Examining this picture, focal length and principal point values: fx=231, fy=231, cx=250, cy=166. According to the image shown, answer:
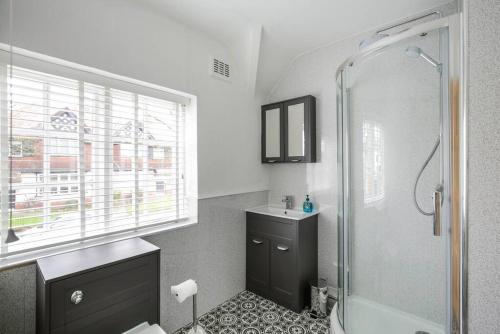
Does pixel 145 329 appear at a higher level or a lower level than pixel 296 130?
lower

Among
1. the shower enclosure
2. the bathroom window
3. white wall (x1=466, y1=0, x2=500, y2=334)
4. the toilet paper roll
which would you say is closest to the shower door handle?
the shower enclosure

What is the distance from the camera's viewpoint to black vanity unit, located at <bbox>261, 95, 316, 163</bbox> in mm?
2402

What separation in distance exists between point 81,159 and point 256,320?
6.30 feet

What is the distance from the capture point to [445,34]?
110cm

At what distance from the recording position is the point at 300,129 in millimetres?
2461

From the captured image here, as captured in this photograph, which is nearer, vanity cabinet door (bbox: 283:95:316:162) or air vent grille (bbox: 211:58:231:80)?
air vent grille (bbox: 211:58:231:80)

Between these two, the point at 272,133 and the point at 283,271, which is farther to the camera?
the point at 272,133

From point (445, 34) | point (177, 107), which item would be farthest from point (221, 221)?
point (445, 34)

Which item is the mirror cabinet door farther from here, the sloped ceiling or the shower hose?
the shower hose

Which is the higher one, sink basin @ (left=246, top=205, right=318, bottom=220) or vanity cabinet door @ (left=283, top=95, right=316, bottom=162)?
vanity cabinet door @ (left=283, top=95, right=316, bottom=162)

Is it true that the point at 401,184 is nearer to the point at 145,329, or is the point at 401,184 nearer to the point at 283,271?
the point at 283,271

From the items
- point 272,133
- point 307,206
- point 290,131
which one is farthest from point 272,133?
point 307,206

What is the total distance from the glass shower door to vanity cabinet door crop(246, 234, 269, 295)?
850 millimetres

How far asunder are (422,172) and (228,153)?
1.64 meters
